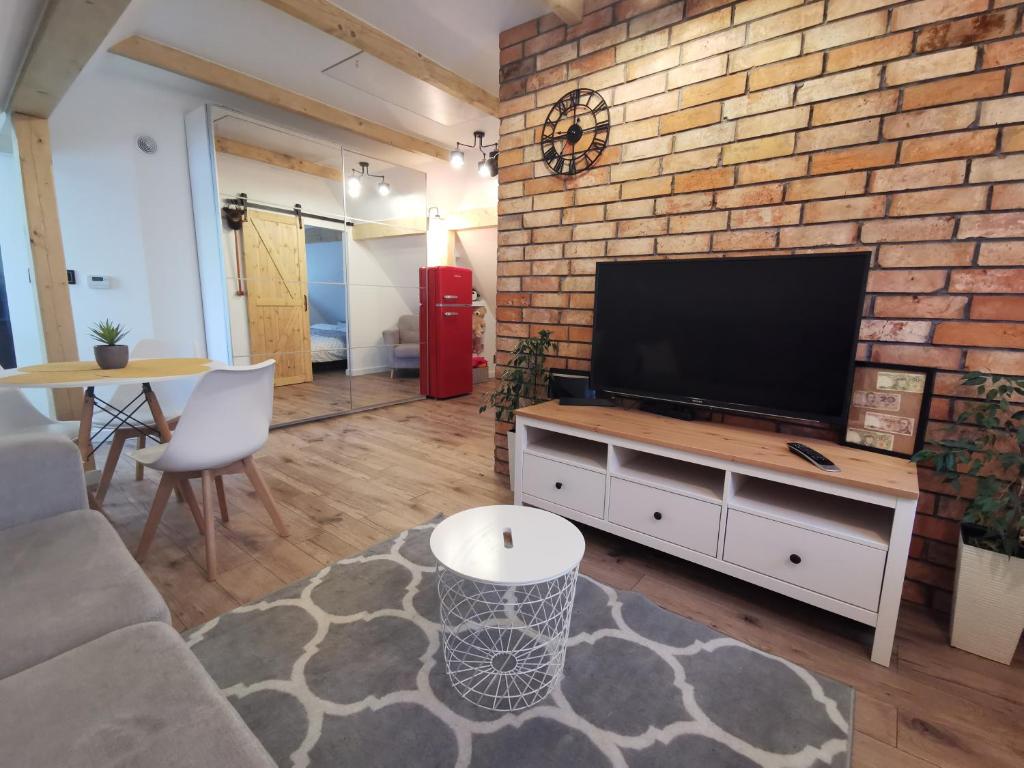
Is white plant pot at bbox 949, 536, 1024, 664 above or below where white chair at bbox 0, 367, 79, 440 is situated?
below

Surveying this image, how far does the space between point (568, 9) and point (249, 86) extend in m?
2.69

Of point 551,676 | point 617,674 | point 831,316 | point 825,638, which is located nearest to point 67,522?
point 551,676

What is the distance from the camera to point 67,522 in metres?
1.33

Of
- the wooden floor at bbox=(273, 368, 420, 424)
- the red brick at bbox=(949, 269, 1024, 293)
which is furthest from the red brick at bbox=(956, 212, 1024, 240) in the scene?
the wooden floor at bbox=(273, 368, 420, 424)

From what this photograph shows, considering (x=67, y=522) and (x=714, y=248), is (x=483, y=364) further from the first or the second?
(x=67, y=522)

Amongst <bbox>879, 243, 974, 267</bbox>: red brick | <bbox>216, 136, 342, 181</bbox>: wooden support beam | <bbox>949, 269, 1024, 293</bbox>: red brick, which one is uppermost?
<bbox>216, 136, 342, 181</bbox>: wooden support beam

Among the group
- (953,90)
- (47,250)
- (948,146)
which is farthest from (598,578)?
(47,250)

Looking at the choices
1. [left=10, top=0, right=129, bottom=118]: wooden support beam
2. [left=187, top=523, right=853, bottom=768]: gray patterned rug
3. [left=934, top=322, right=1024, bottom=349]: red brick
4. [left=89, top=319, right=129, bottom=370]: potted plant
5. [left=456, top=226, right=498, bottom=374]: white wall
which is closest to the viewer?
[left=187, top=523, right=853, bottom=768]: gray patterned rug

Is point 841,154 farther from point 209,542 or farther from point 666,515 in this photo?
point 209,542

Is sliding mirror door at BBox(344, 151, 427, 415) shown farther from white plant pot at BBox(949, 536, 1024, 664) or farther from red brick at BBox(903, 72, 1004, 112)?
white plant pot at BBox(949, 536, 1024, 664)

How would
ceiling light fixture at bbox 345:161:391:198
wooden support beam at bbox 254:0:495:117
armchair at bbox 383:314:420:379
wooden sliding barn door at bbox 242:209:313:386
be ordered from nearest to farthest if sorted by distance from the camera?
1. wooden support beam at bbox 254:0:495:117
2. wooden sliding barn door at bbox 242:209:313:386
3. ceiling light fixture at bbox 345:161:391:198
4. armchair at bbox 383:314:420:379

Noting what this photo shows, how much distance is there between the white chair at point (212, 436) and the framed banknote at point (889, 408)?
95.0 inches

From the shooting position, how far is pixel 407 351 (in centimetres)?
558

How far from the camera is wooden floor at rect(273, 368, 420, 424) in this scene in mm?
4434
